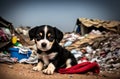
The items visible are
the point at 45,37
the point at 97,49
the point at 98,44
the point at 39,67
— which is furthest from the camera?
the point at 98,44

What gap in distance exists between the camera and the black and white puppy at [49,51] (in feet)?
8.30

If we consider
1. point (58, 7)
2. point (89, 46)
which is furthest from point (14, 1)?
point (89, 46)

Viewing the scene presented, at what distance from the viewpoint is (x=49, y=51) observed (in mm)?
2621

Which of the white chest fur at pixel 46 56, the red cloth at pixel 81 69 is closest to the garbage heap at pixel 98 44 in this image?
the red cloth at pixel 81 69

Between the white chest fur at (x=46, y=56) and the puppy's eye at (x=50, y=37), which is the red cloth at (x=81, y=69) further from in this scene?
the puppy's eye at (x=50, y=37)

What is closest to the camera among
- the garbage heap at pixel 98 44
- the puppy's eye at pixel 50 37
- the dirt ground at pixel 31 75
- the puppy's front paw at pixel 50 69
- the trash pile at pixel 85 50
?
the dirt ground at pixel 31 75

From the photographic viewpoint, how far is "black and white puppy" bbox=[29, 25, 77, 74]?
8.30ft

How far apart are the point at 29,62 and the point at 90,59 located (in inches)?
36.0

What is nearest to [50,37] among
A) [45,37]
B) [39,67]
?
[45,37]

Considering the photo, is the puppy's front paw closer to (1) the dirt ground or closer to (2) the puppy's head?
(1) the dirt ground

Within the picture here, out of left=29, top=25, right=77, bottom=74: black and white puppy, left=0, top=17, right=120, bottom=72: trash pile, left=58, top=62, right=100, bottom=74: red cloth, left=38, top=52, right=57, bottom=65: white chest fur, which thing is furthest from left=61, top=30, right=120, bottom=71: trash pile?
left=38, top=52, right=57, bottom=65: white chest fur

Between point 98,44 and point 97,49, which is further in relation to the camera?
point 98,44

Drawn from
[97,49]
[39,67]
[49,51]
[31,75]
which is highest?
[97,49]

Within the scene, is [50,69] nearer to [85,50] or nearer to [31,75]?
[31,75]
